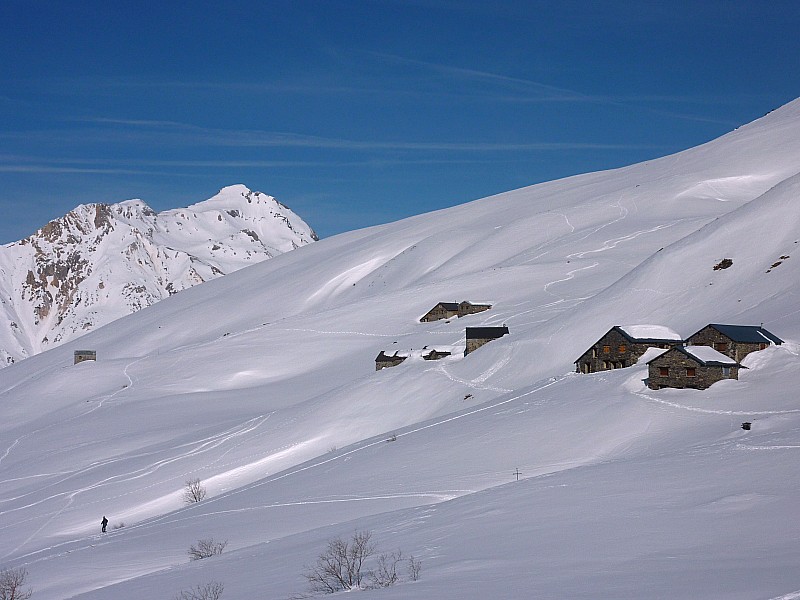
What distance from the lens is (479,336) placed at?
6725 cm

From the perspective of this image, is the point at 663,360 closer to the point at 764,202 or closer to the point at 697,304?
the point at 697,304

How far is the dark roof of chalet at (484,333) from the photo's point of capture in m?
67.2

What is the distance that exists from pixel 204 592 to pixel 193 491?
2425cm

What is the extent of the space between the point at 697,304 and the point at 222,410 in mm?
33319

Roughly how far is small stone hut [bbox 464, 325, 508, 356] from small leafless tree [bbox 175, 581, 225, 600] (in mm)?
47364

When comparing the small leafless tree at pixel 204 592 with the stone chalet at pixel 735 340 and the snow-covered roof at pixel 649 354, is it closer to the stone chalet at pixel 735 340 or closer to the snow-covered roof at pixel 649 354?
the stone chalet at pixel 735 340

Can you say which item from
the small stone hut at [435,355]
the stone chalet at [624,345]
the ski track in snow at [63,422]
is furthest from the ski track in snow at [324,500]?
the ski track in snow at [63,422]

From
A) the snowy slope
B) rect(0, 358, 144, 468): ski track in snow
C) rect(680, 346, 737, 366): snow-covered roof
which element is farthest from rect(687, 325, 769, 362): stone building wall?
rect(0, 358, 144, 468): ski track in snow

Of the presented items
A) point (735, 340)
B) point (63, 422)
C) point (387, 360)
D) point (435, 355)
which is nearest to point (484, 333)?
point (435, 355)

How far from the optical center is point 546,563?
54.3 ft

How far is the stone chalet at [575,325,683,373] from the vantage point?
48125mm

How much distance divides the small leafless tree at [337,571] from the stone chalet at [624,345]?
3017 centimetres

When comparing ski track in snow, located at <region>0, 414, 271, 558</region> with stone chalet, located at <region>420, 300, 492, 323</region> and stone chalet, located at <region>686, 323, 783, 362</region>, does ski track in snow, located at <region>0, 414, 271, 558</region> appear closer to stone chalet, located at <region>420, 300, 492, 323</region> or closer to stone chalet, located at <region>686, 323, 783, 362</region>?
stone chalet, located at <region>686, 323, 783, 362</region>

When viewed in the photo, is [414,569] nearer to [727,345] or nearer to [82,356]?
[727,345]
